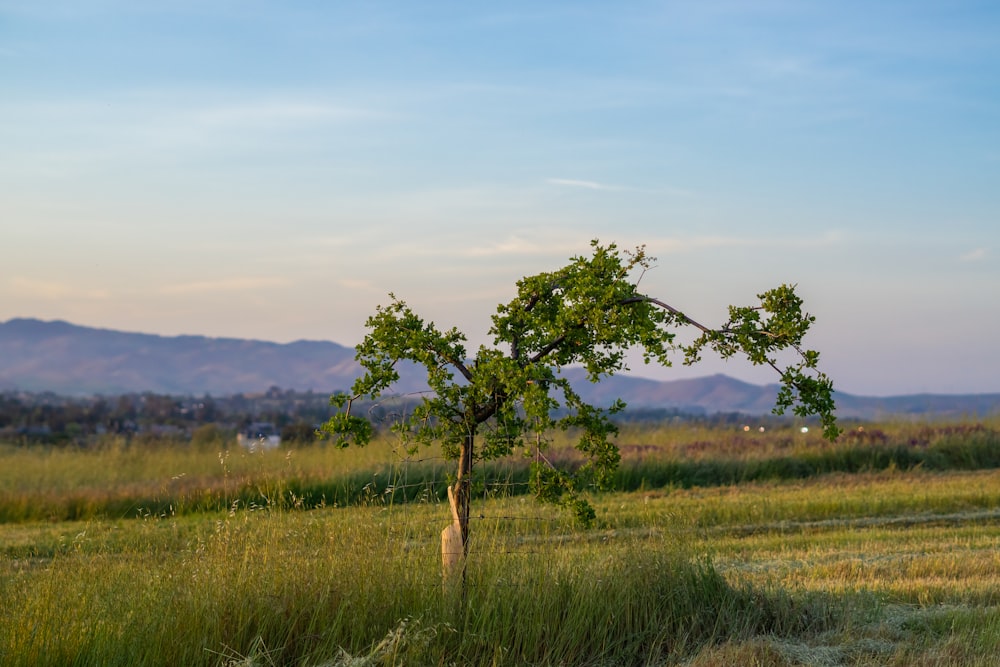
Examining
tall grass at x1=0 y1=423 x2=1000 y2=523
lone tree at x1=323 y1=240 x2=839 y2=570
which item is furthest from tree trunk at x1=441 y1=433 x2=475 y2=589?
tall grass at x1=0 y1=423 x2=1000 y2=523

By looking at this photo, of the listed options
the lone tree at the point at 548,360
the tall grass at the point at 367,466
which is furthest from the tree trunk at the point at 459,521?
the tall grass at the point at 367,466

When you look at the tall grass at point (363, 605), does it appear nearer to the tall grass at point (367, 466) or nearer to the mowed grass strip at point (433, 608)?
the mowed grass strip at point (433, 608)

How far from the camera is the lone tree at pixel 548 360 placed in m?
7.01

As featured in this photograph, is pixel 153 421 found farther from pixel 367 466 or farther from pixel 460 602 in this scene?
pixel 460 602

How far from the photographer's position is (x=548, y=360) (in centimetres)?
727

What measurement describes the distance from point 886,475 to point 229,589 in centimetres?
1642

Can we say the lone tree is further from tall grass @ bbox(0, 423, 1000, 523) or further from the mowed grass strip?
tall grass @ bbox(0, 423, 1000, 523)

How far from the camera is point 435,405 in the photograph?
23.5 feet

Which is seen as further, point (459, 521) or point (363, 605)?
point (459, 521)

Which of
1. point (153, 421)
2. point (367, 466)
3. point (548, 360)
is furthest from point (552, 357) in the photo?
point (153, 421)

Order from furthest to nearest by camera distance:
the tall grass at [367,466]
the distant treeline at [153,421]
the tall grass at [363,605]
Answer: the distant treeline at [153,421], the tall grass at [367,466], the tall grass at [363,605]

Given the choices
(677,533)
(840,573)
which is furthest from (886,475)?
(677,533)

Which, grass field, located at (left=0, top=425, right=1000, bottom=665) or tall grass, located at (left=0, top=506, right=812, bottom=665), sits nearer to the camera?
tall grass, located at (left=0, top=506, right=812, bottom=665)

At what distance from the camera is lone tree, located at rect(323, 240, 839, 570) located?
701 cm
